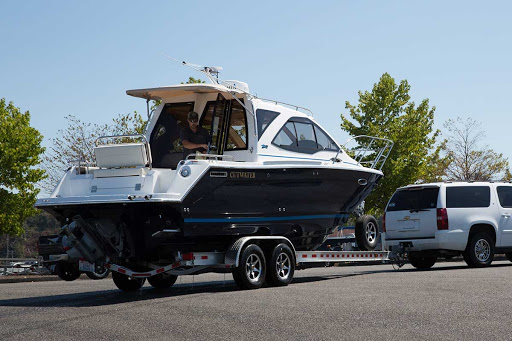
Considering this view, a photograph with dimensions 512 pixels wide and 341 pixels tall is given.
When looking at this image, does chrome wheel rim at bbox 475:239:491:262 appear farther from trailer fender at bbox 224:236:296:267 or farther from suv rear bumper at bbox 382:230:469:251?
trailer fender at bbox 224:236:296:267

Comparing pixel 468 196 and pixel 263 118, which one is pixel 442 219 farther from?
pixel 263 118

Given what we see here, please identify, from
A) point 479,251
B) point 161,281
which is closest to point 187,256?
point 161,281

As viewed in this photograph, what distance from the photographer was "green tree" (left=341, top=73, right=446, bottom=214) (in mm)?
43625

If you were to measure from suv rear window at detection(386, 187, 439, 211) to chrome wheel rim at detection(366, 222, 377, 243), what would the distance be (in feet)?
6.46

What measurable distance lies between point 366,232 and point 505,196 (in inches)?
177

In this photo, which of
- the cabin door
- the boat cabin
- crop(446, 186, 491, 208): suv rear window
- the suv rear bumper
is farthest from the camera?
crop(446, 186, 491, 208): suv rear window

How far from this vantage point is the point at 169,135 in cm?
1420

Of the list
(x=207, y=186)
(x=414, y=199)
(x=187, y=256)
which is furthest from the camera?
(x=414, y=199)

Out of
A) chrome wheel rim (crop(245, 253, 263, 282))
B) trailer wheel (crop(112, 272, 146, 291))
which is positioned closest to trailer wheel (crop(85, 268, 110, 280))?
trailer wheel (crop(112, 272, 146, 291))

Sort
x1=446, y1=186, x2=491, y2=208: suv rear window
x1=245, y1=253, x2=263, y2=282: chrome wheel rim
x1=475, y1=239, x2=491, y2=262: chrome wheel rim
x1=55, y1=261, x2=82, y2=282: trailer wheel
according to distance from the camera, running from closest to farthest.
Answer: x1=245, y1=253, x2=263, y2=282: chrome wheel rim, x1=55, y1=261, x2=82, y2=282: trailer wheel, x1=446, y1=186, x2=491, y2=208: suv rear window, x1=475, y1=239, x2=491, y2=262: chrome wheel rim

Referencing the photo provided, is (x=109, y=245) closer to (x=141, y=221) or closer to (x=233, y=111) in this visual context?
(x=141, y=221)

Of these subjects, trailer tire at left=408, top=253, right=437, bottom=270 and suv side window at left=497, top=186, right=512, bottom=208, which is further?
trailer tire at left=408, top=253, right=437, bottom=270

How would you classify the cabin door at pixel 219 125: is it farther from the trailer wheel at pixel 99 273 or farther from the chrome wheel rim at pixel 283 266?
the trailer wheel at pixel 99 273

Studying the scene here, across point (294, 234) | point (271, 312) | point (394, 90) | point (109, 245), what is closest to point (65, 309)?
point (109, 245)
